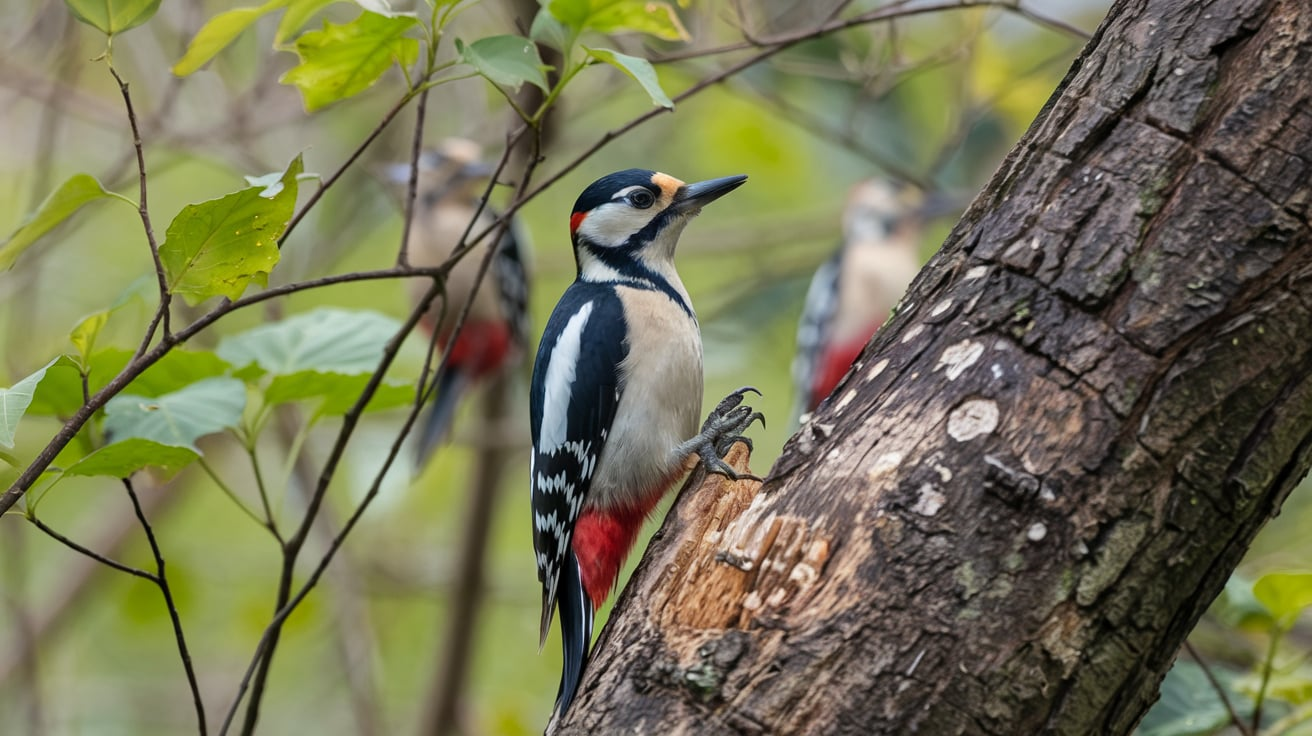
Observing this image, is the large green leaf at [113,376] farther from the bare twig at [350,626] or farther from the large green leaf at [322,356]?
the bare twig at [350,626]

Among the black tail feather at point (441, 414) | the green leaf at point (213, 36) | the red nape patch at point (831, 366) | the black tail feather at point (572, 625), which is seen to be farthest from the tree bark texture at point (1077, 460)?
the red nape patch at point (831, 366)

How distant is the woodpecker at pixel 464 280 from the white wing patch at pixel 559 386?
8.18ft

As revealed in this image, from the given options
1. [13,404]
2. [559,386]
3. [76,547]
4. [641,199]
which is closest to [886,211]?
[641,199]

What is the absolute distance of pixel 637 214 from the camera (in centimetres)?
298

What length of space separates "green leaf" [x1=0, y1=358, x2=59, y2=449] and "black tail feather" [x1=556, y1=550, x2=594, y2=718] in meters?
0.98

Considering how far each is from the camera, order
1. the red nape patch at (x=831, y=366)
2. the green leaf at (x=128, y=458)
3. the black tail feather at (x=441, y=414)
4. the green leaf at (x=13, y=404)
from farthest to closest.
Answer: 1. the red nape patch at (x=831, y=366)
2. the black tail feather at (x=441, y=414)
3. the green leaf at (x=128, y=458)
4. the green leaf at (x=13, y=404)

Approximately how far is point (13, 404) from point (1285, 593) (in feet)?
6.67

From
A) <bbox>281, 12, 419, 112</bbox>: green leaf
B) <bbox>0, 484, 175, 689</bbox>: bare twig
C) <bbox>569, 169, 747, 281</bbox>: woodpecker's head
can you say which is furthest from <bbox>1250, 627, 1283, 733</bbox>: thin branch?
<bbox>0, 484, 175, 689</bbox>: bare twig

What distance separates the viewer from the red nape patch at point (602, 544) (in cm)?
263

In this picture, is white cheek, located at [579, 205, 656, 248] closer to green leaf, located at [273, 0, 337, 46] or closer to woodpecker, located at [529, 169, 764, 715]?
woodpecker, located at [529, 169, 764, 715]

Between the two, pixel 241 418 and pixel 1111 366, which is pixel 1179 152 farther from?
pixel 241 418

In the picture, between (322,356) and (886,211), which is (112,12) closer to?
(322,356)

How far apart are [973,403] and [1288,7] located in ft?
2.22

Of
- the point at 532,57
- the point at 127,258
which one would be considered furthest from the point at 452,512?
the point at 532,57
